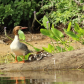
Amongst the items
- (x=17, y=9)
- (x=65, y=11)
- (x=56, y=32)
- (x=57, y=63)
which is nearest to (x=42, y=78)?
(x=57, y=63)

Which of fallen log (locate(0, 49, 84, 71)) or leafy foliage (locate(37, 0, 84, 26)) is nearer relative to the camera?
fallen log (locate(0, 49, 84, 71))

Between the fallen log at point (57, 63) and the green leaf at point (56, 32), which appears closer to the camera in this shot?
the fallen log at point (57, 63)

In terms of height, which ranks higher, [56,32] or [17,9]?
[17,9]

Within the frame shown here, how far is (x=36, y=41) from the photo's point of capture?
37.1 ft

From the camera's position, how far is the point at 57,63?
640cm

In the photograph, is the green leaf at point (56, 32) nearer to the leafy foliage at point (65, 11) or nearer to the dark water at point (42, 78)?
the dark water at point (42, 78)

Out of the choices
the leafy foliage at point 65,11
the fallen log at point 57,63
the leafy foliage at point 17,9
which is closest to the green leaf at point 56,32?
the fallen log at point 57,63

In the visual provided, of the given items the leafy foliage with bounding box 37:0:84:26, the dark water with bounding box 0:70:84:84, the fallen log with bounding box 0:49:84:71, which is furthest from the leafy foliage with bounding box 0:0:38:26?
the dark water with bounding box 0:70:84:84

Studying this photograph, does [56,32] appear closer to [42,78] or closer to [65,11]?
[42,78]

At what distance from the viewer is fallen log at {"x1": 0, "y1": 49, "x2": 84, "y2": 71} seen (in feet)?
20.7

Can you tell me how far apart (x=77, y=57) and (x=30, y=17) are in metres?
5.88

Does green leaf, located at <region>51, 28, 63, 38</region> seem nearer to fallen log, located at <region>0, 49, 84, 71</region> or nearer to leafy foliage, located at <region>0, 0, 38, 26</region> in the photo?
fallen log, located at <region>0, 49, 84, 71</region>

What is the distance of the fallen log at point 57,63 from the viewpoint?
632 centimetres

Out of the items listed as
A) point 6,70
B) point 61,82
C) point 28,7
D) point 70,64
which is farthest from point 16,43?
point 28,7
